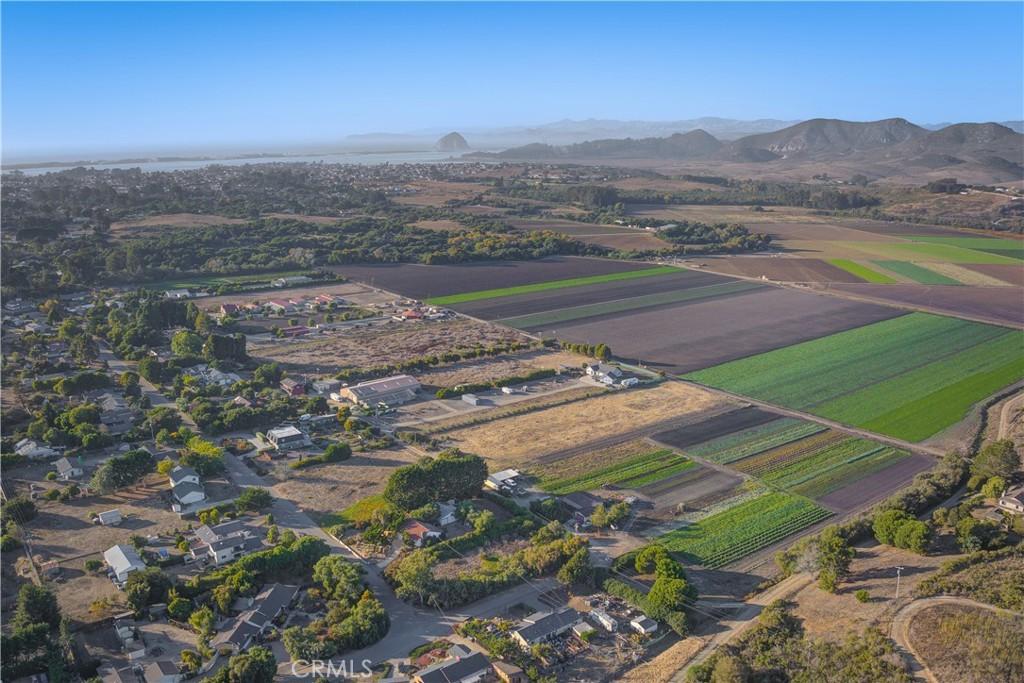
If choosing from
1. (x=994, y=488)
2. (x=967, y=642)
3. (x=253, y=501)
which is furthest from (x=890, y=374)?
(x=253, y=501)

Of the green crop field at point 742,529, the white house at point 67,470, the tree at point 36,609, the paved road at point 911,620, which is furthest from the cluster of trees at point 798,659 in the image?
the white house at point 67,470

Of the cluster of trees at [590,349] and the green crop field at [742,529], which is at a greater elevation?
the cluster of trees at [590,349]

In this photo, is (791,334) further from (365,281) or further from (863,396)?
(365,281)

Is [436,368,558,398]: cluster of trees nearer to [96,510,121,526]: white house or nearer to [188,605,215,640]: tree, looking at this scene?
[96,510,121,526]: white house

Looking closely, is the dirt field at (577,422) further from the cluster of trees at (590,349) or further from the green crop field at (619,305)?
the green crop field at (619,305)

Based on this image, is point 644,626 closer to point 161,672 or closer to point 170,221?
point 161,672
